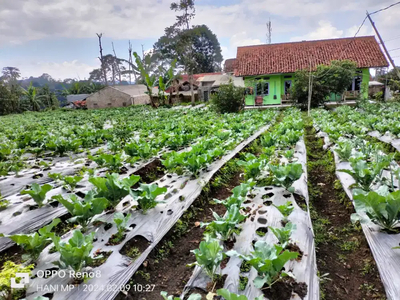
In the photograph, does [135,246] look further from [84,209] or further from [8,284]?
[8,284]

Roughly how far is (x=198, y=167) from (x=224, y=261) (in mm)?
2054

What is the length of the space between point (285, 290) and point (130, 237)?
4.82 ft

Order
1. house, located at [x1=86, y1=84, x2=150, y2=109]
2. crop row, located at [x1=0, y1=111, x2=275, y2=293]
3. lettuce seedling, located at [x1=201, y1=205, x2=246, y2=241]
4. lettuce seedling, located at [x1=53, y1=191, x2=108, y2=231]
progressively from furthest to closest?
house, located at [x1=86, y1=84, x2=150, y2=109], lettuce seedling, located at [x1=53, y1=191, x2=108, y2=231], lettuce seedling, located at [x1=201, y1=205, x2=246, y2=241], crop row, located at [x1=0, y1=111, x2=275, y2=293]

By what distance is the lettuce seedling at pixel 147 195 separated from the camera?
2.94m

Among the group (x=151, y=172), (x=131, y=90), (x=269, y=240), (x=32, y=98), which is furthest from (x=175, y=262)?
(x=32, y=98)

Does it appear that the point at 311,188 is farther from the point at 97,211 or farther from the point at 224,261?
the point at 97,211

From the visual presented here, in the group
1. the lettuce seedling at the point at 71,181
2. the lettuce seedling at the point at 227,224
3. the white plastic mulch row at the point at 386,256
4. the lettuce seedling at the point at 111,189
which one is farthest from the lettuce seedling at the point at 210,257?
the lettuce seedling at the point at 71,181

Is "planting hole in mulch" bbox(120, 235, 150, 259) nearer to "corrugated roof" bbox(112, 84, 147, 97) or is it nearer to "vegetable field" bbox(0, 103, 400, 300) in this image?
"vegetable field" bbox(0, 103, 400, 300)

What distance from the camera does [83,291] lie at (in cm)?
194

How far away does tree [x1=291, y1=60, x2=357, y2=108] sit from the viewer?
17.9 meters

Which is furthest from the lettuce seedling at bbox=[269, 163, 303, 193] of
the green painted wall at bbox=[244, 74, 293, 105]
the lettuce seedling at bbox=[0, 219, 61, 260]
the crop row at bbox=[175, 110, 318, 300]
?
the green painted wall at bbox=[244, 74, 293, 105]

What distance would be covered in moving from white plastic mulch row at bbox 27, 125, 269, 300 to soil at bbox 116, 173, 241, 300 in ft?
0.30

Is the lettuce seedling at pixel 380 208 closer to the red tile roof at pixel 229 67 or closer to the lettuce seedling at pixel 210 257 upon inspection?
the lettuce seedling at pixel 210 257

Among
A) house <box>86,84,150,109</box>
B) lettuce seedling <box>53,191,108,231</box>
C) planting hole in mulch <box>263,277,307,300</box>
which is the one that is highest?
house <box>86,84,150,109</box>
